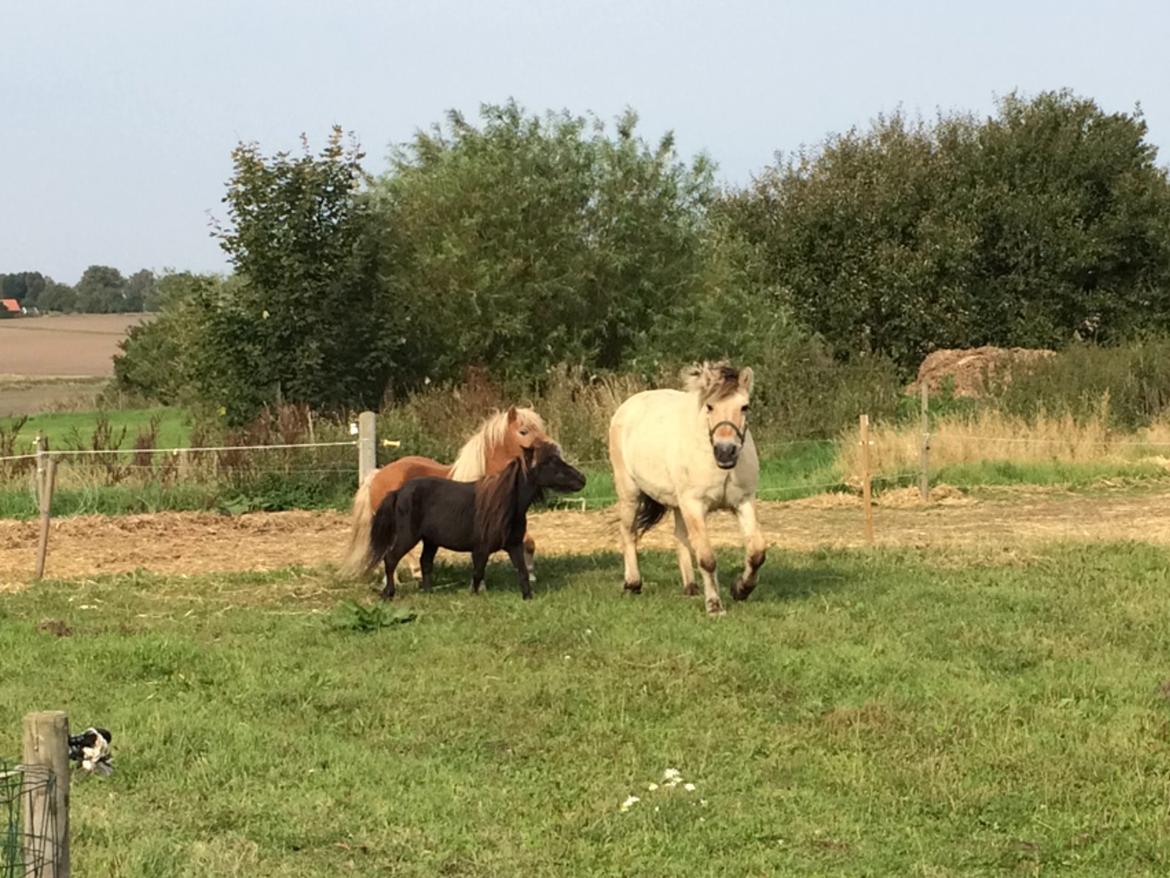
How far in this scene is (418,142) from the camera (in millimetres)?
25938

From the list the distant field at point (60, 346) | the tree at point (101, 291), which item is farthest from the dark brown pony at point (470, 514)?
the tree at point (101, 291)

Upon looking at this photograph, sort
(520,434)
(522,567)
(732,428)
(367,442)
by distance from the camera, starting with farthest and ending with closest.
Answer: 1. (367,442)
2. (520,434)
3. (522,567)
4. (732,428)

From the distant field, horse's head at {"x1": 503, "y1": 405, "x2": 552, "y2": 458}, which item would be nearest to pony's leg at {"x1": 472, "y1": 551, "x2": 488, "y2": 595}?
horse's head at {"x1": 503, "y1": 405, "x2": 552, "y2": 458}

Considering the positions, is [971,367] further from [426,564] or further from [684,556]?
[426,564]

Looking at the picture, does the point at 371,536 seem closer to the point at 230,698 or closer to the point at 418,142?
the point at 230,698

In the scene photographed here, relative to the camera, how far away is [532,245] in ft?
76.2

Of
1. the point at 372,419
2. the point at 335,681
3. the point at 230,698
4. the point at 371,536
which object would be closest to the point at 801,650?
the point at 335,681

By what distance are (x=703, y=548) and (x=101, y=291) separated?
116796 millimetres

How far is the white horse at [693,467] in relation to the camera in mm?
8711

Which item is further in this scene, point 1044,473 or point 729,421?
point 1044,473

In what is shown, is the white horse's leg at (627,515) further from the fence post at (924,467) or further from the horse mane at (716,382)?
the fence post at (924,467)

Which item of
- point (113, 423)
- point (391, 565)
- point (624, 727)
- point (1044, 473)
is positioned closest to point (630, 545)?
point (391, 565)

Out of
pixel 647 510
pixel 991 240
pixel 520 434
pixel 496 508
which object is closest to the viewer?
pixel 496 508

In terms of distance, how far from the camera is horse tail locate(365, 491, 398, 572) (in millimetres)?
9727
